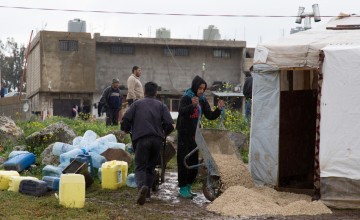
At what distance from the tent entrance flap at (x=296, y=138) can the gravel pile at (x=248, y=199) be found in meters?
1.13

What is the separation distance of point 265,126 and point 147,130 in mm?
2258

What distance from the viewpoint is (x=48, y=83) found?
121 feet

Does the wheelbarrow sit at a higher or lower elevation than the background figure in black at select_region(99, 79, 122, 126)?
lower

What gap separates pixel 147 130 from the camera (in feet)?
30.1

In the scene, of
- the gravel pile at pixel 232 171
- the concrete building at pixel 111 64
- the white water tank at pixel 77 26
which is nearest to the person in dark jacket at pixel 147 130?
the gravel pile at pixel 232 171

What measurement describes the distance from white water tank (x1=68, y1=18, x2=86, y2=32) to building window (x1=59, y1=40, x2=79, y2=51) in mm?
3393

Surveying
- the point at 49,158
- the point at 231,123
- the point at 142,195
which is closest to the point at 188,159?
the point at 142,195

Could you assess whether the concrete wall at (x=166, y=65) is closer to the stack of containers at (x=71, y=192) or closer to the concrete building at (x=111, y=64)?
the concrete building at (x=111, y=64)

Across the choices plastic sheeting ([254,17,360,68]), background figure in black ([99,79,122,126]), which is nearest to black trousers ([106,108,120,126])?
background figure in black ([99,79,122,126])

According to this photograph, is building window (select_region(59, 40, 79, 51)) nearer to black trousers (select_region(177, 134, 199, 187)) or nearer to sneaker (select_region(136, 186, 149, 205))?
black trousers (select_region(177, 134, 199, 187))

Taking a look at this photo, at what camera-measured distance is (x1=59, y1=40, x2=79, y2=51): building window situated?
36.9m

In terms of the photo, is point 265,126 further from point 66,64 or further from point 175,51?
point 175,51

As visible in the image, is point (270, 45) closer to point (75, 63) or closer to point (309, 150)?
point (309, 150)

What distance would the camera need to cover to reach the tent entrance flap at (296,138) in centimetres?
1111
